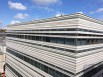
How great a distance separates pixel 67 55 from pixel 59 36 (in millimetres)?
3209

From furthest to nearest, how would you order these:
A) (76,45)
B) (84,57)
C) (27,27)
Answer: (27,27) < (84,57) < (76,45)

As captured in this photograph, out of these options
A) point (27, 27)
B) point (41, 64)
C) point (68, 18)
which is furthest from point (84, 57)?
point (27, 27)

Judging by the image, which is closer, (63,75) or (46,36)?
(63,75)

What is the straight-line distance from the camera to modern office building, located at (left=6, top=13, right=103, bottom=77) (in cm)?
1795

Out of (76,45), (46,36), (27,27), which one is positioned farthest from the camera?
(27,27)

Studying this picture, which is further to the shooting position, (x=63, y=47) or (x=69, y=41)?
(x=63, y=47)

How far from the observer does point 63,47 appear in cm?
1917

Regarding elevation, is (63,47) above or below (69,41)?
below

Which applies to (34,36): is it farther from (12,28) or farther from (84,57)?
(12,28)

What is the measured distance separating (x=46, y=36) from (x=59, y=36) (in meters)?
3.60

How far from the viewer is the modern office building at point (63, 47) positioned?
58.9 feet

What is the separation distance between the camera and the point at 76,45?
17531 mm

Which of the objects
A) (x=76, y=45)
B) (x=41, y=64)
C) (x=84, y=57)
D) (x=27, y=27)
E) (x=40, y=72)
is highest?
(x=27, y=27)

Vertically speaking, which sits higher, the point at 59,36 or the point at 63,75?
the point at 59,36
